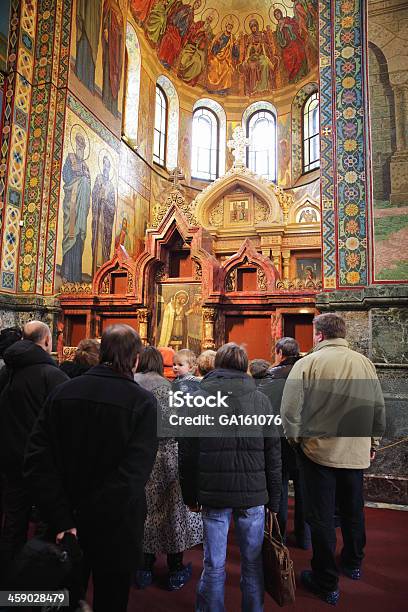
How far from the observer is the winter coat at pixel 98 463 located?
1.93m

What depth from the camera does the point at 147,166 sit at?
48.4 feet

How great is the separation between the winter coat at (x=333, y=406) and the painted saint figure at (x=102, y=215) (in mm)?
8828

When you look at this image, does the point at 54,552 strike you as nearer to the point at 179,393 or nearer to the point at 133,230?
the point at 179,393

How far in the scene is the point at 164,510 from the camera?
311 centimetres

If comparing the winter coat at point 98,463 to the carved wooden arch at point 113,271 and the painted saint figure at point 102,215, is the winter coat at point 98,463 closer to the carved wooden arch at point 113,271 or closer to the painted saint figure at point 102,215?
the carved wooden arch at point 113,271

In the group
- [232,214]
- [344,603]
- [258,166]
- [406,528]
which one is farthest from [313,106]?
[344,603]

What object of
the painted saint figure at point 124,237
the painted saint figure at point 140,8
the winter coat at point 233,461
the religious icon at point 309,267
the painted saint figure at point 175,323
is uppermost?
the painted saint figure at point 140,8

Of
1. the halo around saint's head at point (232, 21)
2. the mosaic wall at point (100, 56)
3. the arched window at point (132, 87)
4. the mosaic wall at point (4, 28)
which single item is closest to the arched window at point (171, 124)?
the arched window at point (132, 87)

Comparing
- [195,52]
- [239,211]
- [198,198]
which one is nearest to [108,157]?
[198,198]

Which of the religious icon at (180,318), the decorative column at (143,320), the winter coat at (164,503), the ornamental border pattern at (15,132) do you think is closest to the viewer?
the winter coat at (164,503)

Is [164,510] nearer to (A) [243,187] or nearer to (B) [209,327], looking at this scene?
(B) [209,327]

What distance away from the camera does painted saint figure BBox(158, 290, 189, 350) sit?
8.60 meters

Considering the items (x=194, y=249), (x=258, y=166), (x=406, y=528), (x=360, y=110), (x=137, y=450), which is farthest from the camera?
(x=258, y=166)

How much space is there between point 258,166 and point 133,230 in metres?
6.81
